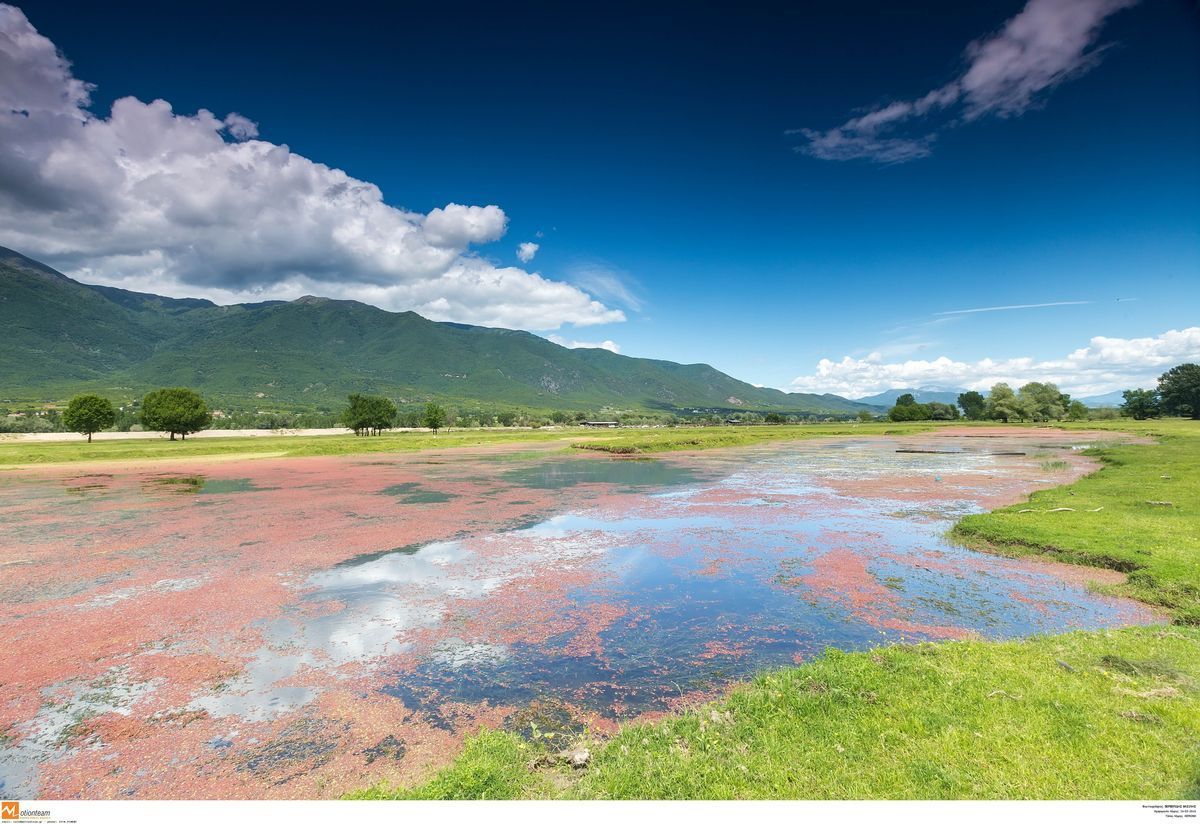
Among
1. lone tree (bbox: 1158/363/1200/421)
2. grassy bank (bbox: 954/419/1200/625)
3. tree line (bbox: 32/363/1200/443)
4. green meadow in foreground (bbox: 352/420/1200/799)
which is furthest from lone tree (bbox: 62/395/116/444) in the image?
lone tree (bbox: 1158/363/1200/421)

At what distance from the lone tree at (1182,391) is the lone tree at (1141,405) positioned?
3896mm

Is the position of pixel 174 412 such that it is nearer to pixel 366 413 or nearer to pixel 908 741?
pixel 366 413

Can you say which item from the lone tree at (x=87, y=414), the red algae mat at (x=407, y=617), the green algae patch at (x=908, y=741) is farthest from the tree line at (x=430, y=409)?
the green algae patch at (x=908, y=741)

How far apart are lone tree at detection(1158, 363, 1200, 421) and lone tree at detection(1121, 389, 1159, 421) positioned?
3896 millimetres

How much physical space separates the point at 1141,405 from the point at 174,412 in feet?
787

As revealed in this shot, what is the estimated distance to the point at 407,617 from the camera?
14602mm

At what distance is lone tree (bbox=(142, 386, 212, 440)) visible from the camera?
103625mm

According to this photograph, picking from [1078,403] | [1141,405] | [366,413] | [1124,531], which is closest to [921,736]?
[1124,531]

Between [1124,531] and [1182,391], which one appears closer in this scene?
[1124,531]

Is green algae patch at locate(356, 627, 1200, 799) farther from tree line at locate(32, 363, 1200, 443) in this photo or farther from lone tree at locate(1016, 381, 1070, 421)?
Result: lone tree at locate(1016, 381, 1070, 421)

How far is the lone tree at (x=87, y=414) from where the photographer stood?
95.9 meters

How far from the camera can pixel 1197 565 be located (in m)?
15.0

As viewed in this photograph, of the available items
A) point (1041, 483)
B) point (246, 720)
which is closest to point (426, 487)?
point (246, 720)

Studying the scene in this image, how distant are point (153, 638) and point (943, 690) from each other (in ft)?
58.1
